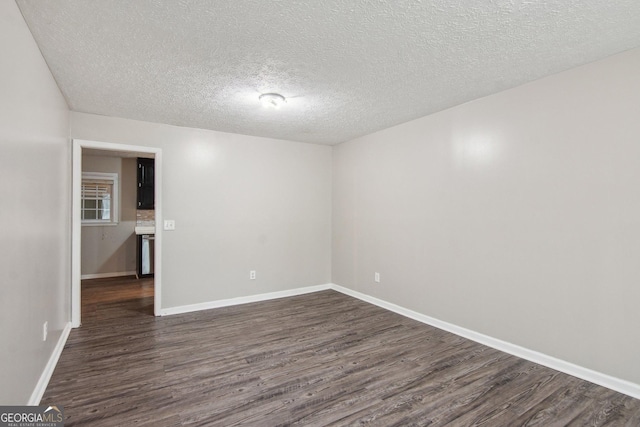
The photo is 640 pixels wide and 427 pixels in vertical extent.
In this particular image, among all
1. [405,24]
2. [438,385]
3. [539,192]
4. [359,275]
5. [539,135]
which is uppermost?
[405,24]

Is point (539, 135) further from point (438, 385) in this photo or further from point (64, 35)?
point (64, 35)

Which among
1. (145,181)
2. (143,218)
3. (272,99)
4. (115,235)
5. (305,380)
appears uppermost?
(272,99)

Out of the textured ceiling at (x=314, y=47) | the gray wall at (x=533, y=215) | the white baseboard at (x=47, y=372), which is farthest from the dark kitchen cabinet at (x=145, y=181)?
the gray wall at (x=533, y=215)

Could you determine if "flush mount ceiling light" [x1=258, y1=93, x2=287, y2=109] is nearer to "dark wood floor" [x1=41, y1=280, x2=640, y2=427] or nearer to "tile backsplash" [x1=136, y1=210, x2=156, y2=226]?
"dark wood floor" [x1=41, y1=280, x2=640, y2=427]

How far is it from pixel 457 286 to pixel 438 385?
50.1 inches

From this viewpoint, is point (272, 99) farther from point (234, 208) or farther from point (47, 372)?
point (47, 372)

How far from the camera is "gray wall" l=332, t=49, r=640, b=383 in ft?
7.49

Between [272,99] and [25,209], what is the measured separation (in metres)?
2.05

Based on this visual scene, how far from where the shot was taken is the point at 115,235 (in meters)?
6.44

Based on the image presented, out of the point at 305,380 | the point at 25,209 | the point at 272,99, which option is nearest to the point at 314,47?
the point at 272,99

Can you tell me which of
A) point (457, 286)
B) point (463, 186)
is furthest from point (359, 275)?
point (463, 186)

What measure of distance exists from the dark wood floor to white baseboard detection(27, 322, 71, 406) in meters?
0.05

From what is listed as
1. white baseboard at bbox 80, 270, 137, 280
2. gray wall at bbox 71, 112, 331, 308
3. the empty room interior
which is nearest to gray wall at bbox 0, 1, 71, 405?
the empty room interior

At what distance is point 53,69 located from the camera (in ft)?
8.18
